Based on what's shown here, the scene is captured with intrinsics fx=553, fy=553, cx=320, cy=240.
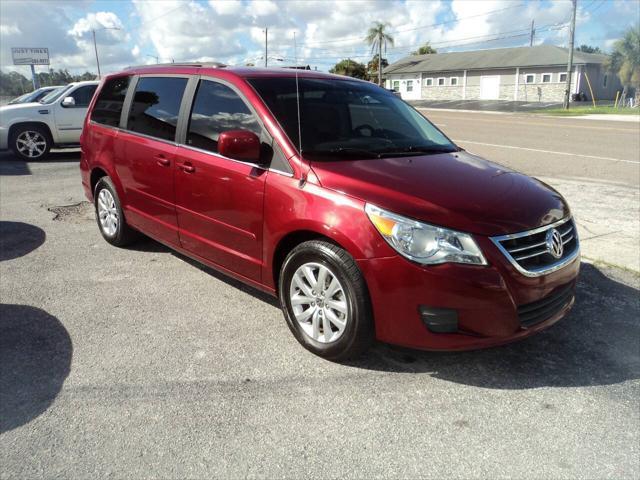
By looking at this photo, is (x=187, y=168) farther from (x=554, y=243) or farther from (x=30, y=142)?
(x=30, y=142)

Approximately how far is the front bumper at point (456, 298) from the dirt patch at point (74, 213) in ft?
17.1

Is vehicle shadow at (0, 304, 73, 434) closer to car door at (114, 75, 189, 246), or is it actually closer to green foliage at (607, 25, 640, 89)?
car door at (114, 75, 189, 246)

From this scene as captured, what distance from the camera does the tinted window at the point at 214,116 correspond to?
13.0ft

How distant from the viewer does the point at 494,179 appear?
3703 mm

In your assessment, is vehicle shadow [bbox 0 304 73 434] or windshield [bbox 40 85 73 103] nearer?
vehicle shadow [bbox 0 304 73 434]

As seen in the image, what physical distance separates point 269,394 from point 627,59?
59114 millimetres

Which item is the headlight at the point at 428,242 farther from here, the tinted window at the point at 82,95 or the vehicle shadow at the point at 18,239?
the tinted window at the point at 82,95

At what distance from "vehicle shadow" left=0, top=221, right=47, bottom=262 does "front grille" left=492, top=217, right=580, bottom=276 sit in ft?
15.8

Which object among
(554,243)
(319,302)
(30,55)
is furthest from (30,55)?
(554,243)

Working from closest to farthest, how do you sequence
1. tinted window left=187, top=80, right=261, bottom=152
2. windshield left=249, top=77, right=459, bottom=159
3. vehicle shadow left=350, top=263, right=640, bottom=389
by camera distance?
vehicle shadow left=350, top=263, right=640, bottom=389 → windshield left=249, top=77, right=459, bottom=159 → tinted window left=187, top=80, right=261, bottom=152

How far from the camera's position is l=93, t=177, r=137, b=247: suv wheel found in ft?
18.2

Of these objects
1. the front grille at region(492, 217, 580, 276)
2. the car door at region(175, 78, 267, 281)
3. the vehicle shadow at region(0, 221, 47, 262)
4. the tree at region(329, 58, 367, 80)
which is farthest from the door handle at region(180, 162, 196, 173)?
the tree at region(329, 58, 367, 80)

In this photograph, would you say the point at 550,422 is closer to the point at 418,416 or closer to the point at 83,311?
the point at 418,416

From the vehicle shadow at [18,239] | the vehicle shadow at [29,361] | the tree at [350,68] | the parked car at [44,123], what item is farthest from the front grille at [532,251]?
the tree at [350,68]
